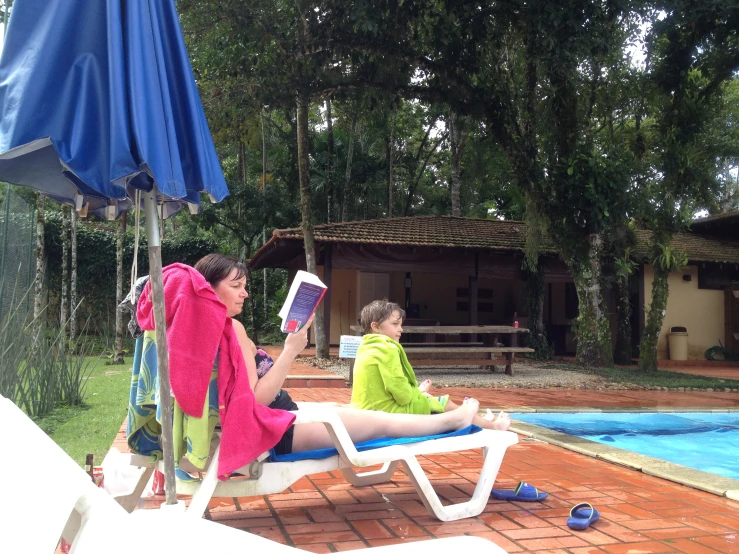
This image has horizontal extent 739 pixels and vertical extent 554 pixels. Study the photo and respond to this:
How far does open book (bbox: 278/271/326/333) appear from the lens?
2.69 meters

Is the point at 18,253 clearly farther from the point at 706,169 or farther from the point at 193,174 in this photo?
the point at 706,169

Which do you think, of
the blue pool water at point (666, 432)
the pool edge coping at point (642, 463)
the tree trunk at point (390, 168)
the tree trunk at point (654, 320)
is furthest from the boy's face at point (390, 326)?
the tree trunk at point (390, 168)

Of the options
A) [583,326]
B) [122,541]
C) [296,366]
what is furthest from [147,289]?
[583,326]

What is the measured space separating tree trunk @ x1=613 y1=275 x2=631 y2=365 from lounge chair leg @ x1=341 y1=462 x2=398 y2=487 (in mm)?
12186

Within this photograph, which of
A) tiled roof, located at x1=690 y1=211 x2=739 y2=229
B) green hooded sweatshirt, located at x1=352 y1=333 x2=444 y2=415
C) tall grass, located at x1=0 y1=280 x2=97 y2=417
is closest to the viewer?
green hooded sweatshirt, located at x1=352 y1=333 x2=444 y2=415

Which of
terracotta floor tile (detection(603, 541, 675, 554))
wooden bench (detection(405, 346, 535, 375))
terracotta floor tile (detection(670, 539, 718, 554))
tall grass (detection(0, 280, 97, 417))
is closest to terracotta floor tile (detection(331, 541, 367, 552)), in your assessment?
terracotta floor tile (detection(603, 541, 675, 554))

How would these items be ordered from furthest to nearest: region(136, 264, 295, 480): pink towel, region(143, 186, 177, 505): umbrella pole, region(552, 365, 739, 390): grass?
region(552, 365, 739, 390): grass, region(136, 264, 295, 480): pink towel, region(143, 186, 177, 505): umbrella pole

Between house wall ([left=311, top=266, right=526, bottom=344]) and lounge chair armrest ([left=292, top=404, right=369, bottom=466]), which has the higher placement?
house wall ([left=311, top=266, right=526, bottom=344])

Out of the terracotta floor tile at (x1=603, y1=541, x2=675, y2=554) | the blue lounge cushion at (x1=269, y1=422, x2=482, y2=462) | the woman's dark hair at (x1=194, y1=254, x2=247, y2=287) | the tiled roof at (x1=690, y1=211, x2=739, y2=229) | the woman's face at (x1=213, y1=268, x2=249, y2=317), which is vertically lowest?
the terracotta floor tile at (x1=603, y1=541, x2=675, y2=554)

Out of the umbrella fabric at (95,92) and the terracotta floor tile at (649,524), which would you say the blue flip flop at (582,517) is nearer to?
the terracotta floor tile at (649,524)

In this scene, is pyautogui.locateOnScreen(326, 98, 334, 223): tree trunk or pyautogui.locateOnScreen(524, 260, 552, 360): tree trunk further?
pyautogui.locateOnScreen(326, 98, 334, 223): tree trunk

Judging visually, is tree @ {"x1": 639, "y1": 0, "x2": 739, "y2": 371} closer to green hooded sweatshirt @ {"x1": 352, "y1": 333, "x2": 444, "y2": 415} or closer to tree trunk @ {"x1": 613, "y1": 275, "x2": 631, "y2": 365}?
tree trunk @ {"x1": 613, "y1": 275, "x2": 631, "y2": 365}

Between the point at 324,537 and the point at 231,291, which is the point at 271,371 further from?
the point at 324,537

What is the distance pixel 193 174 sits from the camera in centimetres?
232
